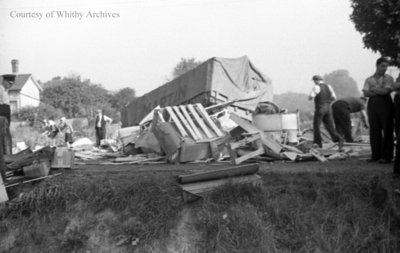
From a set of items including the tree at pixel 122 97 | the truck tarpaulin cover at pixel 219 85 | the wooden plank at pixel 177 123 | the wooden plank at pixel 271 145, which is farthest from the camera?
the tree at pixel 122 97

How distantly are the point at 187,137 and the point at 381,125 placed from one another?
319 centimetres

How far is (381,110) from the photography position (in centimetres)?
575

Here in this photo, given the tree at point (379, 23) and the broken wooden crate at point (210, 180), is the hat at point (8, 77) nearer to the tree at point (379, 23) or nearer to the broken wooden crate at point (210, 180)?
the broken wooden crate at point (210, 180)

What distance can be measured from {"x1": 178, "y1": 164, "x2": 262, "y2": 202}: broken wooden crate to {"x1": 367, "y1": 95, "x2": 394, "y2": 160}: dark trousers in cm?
224

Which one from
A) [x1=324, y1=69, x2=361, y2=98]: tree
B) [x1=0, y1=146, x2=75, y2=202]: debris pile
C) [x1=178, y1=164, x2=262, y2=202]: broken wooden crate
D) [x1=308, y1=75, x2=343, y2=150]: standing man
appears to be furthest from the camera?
[x1=324, y1=69, x2=361, y2=98]: tree

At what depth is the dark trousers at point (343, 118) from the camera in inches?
378

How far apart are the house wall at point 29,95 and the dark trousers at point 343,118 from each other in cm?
3999

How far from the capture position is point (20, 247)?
4652 millimetres


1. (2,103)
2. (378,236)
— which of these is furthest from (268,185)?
(2,103)

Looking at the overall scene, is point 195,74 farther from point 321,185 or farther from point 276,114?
point 321,185

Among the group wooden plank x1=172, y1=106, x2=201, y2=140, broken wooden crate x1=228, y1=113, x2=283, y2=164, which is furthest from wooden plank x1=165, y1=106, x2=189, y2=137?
broken wooden crate x1=228, y1=113, x2=283, y2=164

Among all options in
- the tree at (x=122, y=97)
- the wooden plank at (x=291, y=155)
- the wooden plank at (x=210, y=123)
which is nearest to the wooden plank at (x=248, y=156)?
the wooden plank at (x=291, y=155)

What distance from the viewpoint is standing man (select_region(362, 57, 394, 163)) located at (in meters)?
5.70

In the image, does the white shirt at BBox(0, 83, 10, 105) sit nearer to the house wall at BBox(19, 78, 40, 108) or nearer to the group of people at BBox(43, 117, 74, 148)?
the group of people at BBox(43, 117, 74, 148)
